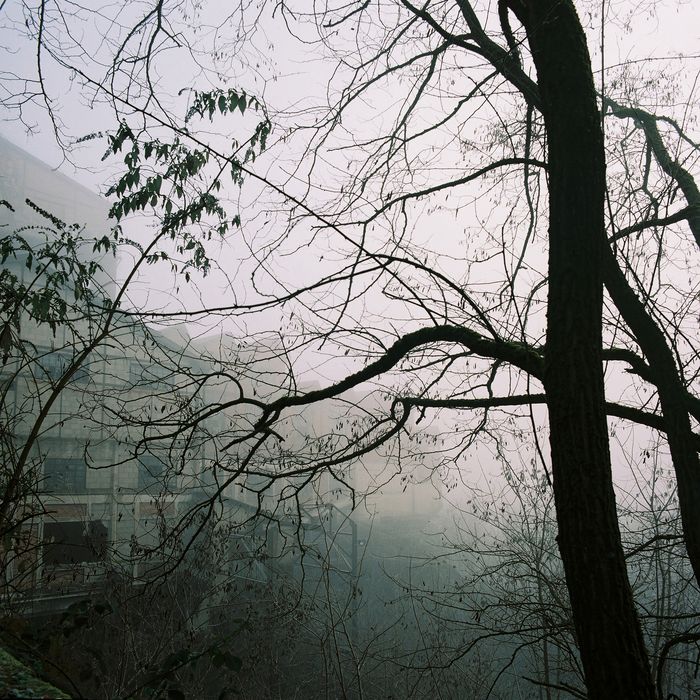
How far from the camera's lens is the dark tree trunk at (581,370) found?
7.14ft

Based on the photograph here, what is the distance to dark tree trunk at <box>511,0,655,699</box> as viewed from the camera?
2.18 metres

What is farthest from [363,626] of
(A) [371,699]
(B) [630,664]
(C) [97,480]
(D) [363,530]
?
(B) [630,664]

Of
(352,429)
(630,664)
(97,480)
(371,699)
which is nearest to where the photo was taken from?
(630,664)

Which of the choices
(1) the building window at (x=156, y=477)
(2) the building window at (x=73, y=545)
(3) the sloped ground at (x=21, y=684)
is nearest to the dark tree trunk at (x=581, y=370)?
(3) the sloped ground at (x=21, y=684)

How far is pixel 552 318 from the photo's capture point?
8.36 ft

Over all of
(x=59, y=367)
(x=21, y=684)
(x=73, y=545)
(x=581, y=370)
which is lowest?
(x=21, y=684)

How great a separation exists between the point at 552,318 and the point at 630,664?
1295mm

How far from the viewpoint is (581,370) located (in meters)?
2.44

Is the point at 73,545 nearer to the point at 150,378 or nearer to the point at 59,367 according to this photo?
the point at 150,378

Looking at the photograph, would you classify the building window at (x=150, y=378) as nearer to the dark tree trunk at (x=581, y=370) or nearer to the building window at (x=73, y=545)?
the building window at (x=73, y=545)

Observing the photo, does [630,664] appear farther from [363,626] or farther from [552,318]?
[363,626]

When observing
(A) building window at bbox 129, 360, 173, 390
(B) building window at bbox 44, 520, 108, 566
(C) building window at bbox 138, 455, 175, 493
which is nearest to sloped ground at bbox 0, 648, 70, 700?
(C) building window at bbox 138, 455, 175, 493

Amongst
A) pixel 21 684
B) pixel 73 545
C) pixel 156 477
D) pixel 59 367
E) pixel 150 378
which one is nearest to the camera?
pixel 21 684

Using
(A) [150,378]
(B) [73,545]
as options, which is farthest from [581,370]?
(B) [73,545]
